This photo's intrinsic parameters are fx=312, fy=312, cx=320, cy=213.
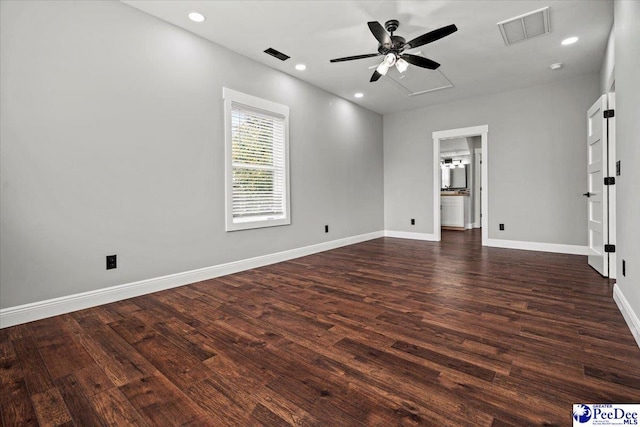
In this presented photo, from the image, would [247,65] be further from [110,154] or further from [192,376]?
[192,376]

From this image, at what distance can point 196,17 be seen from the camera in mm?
3119

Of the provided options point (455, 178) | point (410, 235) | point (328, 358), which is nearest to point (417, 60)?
point (328, 358)

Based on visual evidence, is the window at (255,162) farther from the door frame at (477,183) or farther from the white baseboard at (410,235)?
the door frame at (477,183)

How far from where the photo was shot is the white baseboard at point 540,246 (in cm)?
481

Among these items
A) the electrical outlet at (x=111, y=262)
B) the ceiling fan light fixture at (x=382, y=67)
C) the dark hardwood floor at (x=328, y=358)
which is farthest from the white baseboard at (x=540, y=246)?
the electrical outlet at (x=111, y=262)

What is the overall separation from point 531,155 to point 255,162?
14.8ft

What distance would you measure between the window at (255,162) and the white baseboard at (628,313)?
359 centimetres

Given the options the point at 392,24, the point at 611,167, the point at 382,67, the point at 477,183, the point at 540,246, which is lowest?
the point at 540,246

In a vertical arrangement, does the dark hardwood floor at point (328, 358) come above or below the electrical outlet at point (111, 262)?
below

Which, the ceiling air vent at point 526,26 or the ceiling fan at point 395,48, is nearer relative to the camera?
the ceiling fan at point 395,48

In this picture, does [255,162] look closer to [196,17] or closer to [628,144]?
[196,17]

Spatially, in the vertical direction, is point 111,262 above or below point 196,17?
below

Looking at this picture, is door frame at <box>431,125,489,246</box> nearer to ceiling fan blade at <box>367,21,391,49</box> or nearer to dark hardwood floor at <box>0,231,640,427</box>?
dark hardwood floor at <box>0,231,640,427</box>

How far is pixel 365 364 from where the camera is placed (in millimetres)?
1688
